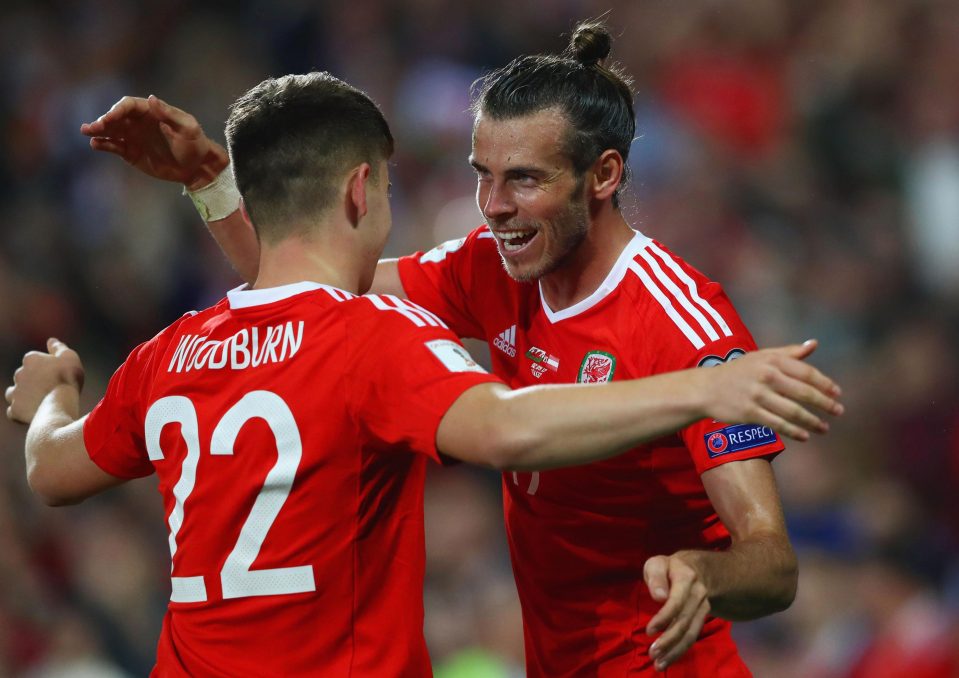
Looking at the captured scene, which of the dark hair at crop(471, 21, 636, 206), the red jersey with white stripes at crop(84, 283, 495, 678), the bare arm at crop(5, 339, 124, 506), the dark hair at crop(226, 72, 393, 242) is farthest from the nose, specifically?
the bare arm at crop(5, 339, 124, 506)

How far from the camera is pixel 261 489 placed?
2805 millimetres

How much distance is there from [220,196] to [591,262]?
1141 millimetres

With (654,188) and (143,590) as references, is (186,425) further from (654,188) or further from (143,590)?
(654,188)

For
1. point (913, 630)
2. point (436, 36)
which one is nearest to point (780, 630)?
point (913, 630)

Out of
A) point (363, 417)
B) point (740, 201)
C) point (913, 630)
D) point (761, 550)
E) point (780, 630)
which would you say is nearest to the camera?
point (363, 417)

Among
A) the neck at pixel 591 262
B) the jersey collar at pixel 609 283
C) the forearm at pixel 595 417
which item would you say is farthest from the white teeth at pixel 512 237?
the forearm at pixel 595 417

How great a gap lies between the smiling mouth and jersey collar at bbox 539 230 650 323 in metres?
0.22

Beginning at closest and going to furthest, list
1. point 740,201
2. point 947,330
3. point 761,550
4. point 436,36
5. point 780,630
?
point 761,550 < point 780,630 < point 947,330 < point 740,201 < point 436,36

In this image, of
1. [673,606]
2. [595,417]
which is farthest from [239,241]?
[673,606]

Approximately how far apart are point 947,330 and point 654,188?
199 centimetres

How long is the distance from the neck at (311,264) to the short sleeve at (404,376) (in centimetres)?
18

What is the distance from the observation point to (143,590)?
7035mm

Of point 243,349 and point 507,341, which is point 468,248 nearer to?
point 507,341

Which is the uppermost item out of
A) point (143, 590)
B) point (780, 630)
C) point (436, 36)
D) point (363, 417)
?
point (436, 36)
